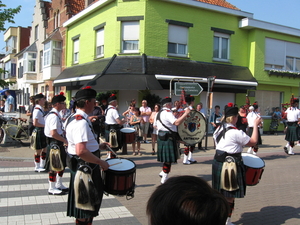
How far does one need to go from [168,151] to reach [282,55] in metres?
16.3

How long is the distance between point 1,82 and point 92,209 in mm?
14394

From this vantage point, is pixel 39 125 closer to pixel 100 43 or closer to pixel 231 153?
pixel 231 153

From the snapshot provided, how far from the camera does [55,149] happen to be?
5.65 metres

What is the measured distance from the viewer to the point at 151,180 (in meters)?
7.28

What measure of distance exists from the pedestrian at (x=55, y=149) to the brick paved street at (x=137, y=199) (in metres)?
0.30

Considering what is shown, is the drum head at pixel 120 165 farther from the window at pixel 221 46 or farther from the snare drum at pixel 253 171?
the window at pixel 221 46

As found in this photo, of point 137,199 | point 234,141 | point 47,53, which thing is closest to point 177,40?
point 47,53

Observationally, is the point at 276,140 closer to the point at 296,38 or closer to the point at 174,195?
the point at 296,38

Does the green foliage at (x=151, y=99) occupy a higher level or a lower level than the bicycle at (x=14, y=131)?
higher

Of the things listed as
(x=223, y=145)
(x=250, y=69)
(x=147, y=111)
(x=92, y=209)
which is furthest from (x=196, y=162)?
(x=250, y=69)

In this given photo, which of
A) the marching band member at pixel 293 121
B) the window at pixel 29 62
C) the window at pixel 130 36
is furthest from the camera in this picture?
the window at pixel 29 62

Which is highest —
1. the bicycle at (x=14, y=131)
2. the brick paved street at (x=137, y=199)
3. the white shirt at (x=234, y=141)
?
the white shirt at (x=234, y=141)

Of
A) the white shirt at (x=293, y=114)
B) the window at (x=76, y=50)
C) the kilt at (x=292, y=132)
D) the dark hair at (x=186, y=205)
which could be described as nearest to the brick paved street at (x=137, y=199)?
the kilt at (x=292, y=132)

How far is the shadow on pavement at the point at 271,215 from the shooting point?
4836 mm
